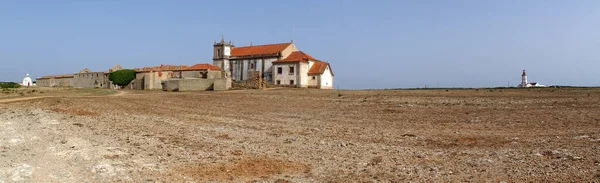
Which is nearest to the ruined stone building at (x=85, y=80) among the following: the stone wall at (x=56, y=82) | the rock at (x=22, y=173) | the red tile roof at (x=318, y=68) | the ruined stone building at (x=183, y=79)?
the stone wall at (x=56, y=82)

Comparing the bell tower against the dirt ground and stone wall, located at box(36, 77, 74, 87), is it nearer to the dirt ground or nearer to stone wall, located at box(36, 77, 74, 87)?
stone wall, located at box(36, 77, 74, 87)

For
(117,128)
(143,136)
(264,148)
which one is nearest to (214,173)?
(264,148)

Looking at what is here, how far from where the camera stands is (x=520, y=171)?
7.66m

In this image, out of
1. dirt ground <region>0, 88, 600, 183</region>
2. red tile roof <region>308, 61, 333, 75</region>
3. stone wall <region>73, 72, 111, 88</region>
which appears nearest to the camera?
dirt ground <region>0, 88, 600, 183</region>

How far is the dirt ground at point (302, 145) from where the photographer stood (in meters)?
7.88

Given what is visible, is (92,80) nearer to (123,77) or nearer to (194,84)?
(123,77)

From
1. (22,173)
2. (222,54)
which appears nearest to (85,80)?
(222,54)

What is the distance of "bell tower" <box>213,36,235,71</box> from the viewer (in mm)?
59469

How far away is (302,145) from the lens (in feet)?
36.3

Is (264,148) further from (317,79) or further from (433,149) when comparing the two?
(317,79)

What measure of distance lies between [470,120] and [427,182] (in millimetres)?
9250

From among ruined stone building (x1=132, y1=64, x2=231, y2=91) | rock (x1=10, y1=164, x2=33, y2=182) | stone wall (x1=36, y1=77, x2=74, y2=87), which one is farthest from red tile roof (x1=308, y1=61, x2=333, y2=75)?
rock (x1=10, y1=164, x2=33, y2=182)

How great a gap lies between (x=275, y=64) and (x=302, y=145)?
42.6 m

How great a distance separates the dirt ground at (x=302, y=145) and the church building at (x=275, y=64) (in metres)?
31.6
